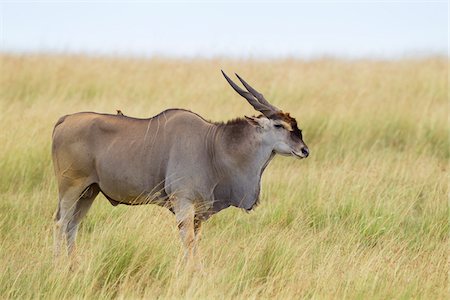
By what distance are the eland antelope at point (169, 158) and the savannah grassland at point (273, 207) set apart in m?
0.26

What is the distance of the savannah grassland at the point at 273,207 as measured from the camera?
19.8ft

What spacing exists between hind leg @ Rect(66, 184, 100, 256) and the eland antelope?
0.04m

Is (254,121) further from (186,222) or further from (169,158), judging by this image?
(186,222)

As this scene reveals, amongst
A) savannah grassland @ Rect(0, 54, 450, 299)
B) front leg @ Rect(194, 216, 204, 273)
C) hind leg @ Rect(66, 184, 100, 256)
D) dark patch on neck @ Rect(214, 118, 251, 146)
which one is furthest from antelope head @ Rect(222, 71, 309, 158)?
hind leg @ Rect(66, 184, 100, 256)

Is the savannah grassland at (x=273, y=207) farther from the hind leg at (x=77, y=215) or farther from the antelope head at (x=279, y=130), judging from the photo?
the antelope head at (x=279, y=130)

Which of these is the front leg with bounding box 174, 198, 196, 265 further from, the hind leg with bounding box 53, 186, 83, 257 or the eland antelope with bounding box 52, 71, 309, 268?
Result: the hind leg with bounding box 53, 186, 83, 257

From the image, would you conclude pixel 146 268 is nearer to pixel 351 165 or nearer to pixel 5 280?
pixel 5 280

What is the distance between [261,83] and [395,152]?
13.5ft

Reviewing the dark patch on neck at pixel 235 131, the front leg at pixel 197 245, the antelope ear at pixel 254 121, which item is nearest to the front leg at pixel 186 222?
the front leg at pixel 197 245

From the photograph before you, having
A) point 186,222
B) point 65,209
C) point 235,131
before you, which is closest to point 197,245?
point 186,222

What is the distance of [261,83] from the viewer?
1492 cm

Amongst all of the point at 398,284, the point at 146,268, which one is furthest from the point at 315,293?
the point at 146,268

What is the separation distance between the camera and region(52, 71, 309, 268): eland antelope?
6816mm

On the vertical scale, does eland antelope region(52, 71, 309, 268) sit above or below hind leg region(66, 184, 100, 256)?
above
